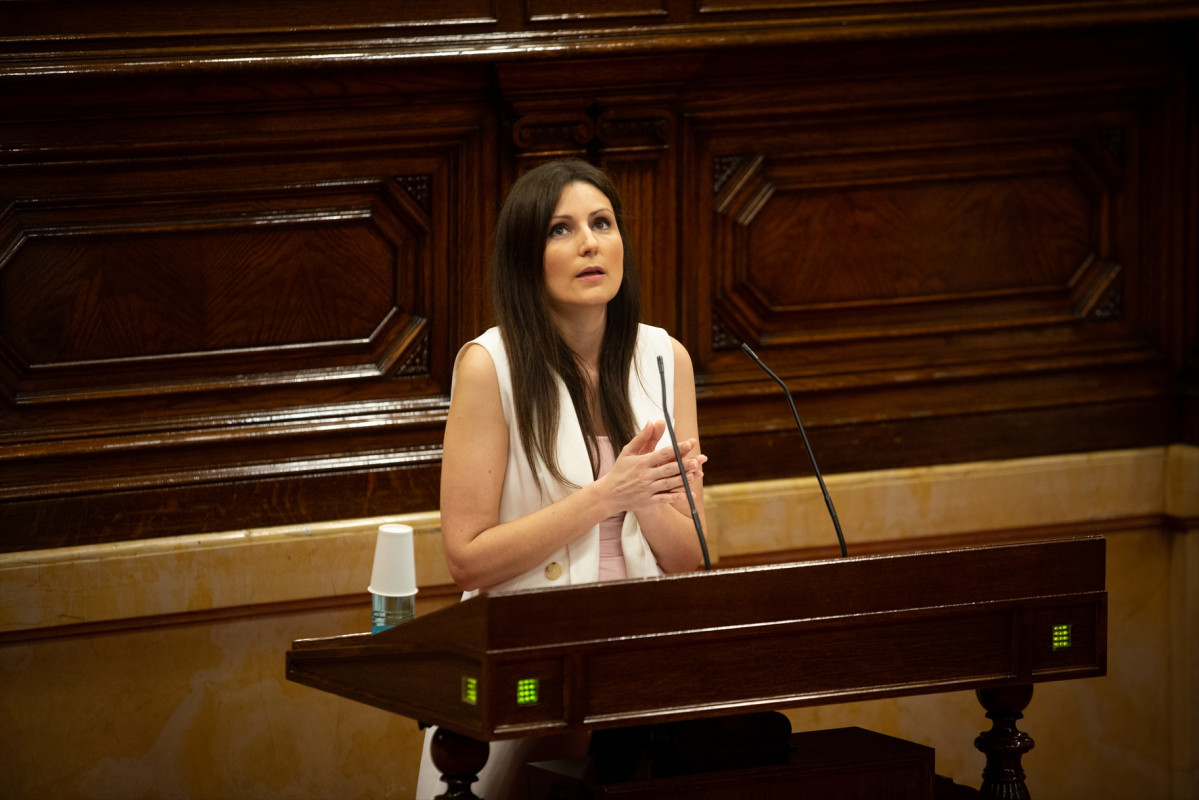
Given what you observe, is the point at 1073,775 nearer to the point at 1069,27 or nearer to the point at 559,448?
the point at 1069,27

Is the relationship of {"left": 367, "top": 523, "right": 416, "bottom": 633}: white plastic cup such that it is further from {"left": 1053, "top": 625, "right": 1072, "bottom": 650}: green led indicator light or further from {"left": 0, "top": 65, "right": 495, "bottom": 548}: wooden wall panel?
{"left": 0, "top": 65, "right": 495, "bottom": 548}: wooden wall panel

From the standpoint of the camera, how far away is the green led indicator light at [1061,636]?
252 centimetres

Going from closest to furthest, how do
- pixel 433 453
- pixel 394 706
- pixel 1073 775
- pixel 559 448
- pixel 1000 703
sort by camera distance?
pixel 394 706
pixel 1000 703
pixel 559 448
pixel 433 453
pixel 1073 775

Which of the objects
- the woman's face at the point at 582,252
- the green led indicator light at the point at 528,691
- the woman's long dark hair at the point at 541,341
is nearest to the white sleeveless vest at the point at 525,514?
the woman's long dark hair at the point at 541,341

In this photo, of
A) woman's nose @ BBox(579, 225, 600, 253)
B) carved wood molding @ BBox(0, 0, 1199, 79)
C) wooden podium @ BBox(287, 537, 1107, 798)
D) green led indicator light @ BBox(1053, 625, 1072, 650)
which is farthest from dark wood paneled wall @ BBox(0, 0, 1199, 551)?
green led indicator light @ BBox(1053, 625, 1072, 650)

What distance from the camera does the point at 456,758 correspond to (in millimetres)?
2371

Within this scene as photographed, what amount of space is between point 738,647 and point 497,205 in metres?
1.95

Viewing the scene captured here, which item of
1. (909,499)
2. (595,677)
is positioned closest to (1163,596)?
(909,499)

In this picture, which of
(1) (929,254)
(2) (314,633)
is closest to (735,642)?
(2) (314,633)

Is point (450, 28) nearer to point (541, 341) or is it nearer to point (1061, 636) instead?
point (541, 341)

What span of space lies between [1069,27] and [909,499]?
55.5 inches

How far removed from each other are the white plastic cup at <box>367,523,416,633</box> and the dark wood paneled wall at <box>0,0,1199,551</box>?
123 centimetres

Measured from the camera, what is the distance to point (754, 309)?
13.9ft

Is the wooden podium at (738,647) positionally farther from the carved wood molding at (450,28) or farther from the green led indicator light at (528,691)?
the carved wood molding at (450,28)
